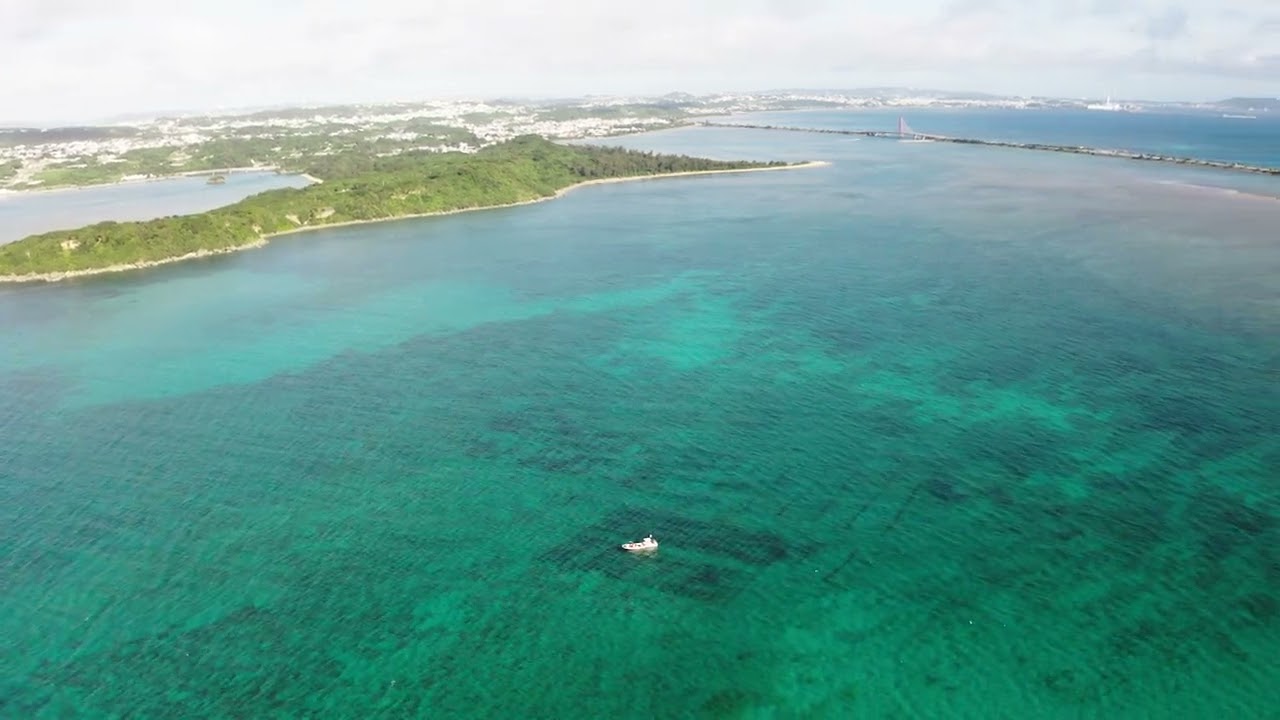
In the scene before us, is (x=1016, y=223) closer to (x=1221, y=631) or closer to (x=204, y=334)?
(x=1221, y=631)

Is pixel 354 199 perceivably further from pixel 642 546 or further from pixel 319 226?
pixel 642 546

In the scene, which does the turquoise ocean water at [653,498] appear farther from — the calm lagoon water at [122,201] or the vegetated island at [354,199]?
the calm lagoon water at [122,201]

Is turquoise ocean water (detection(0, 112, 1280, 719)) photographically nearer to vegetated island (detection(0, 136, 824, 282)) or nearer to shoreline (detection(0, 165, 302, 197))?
vegetated island (detection(0, 136, 824, 282))

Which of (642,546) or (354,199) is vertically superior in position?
(354,199)

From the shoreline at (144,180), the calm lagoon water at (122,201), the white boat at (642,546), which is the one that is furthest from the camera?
the shoreline at (144,180)

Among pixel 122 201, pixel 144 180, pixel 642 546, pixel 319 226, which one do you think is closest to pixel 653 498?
pixel 642 546

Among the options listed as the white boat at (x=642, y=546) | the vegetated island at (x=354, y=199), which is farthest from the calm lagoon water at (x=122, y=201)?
the white boat at (x=642, y=546)

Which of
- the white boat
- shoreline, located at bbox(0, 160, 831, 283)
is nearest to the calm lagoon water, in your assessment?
shoreline, located at bbox(0, 160, 831, 283)
